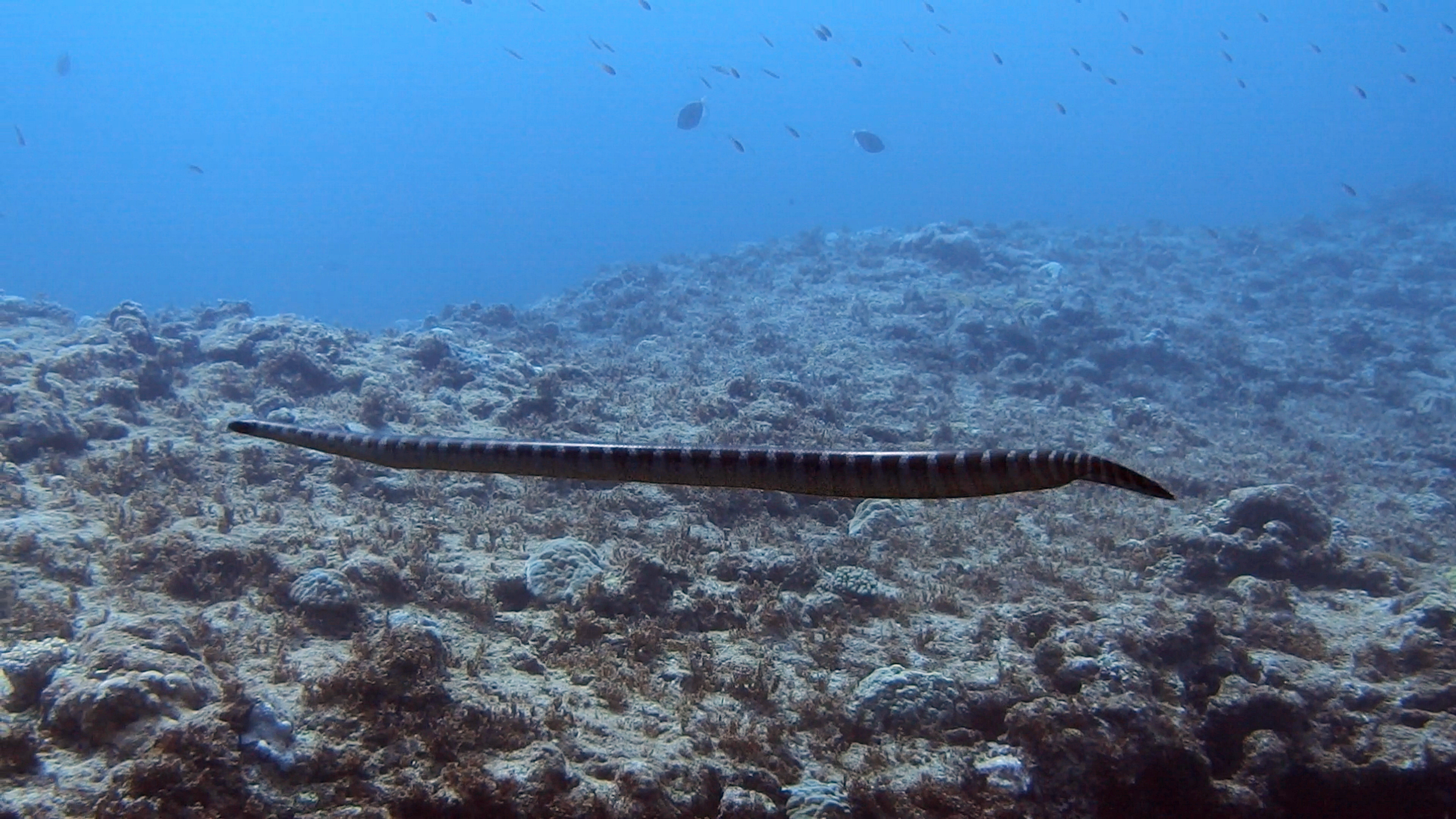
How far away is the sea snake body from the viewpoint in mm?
2635

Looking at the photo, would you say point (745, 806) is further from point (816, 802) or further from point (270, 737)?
point (270, 737)

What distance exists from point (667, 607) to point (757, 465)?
358cm

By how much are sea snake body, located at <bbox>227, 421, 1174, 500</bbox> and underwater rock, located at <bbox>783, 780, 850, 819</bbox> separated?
1881mm

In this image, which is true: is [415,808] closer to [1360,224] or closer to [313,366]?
[313,366]

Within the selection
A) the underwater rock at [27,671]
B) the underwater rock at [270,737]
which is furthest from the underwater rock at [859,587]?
the underwater rock at [27,671]

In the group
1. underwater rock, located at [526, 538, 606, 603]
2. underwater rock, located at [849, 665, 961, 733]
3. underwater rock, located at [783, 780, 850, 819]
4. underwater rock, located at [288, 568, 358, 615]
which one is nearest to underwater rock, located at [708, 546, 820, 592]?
underwater rock, located at [526, 538, 606, 603]

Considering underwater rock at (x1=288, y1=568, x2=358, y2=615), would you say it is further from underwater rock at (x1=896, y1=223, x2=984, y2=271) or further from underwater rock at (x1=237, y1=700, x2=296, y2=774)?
underwater rock at (x1=896, y1=223, x2=984, y2=271)

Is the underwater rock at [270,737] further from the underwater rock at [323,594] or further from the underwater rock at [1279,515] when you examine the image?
the underwater rock at [1279,515]

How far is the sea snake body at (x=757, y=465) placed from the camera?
8.64 ft

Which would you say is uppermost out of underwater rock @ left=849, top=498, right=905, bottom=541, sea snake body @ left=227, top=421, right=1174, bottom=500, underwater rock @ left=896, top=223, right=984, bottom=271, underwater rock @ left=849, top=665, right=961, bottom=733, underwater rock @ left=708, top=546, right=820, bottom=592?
underwater rock @ left=896, top=223, right=984, bottom=271

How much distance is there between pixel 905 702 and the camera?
5.18 meters

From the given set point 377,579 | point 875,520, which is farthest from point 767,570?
point 377,579

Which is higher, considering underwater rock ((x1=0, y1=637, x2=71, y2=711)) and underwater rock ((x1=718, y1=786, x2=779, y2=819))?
underwater rock ((x1=0, y1=637, x2=71, y2=711))

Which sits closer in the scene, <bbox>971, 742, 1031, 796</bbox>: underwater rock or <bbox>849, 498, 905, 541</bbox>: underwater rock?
<bbox>971, 742, 1031, 796</bbox>: underwater rock
